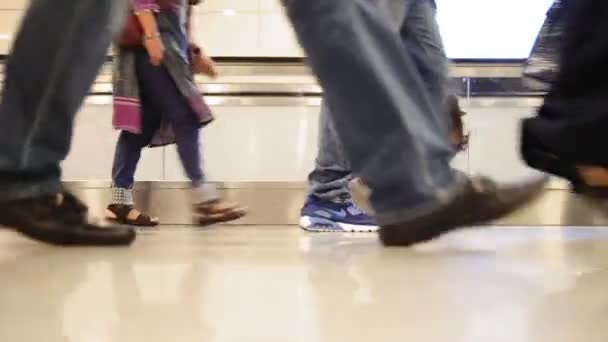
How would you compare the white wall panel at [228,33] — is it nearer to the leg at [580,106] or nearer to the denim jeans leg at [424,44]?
the denim jeans leg at [424,44]

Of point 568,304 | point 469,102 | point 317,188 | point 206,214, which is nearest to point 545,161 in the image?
point 568,304

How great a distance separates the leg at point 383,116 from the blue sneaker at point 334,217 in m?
0.77

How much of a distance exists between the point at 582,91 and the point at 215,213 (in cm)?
129

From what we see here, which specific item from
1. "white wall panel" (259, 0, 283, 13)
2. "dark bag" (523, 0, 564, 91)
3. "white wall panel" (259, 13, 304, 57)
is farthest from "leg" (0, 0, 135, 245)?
"white wall panel" (259, 0, 283, 13)

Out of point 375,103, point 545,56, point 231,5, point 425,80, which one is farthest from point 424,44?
point 231,5

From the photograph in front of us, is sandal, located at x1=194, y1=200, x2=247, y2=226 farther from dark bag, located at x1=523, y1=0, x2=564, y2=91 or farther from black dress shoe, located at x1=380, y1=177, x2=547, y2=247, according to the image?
black dress shoe, located at x1=380, y1=177, x2=547, y2=247

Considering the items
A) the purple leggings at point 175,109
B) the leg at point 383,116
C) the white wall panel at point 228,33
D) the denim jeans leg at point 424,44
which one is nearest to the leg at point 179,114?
the purple leggings at point 175,109

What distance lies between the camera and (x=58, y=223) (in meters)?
1.05

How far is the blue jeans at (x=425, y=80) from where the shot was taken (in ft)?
5.40

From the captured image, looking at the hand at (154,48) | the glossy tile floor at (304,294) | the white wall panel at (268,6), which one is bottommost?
the glossy tile floor at (304,294)

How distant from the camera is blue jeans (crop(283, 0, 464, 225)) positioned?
0.89 meters

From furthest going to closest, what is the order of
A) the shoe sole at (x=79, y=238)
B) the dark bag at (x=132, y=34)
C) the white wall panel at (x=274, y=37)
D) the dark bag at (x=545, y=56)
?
the white wall panel at (x=274, y=37) < the dark bag at (x=132, y=34) < the dark bag at (x=545, y=56) < the shoe sole at (x=79, y=238)

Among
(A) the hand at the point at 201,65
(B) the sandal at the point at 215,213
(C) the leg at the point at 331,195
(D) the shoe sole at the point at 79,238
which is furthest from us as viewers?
(A) the hand at the point at 201,65

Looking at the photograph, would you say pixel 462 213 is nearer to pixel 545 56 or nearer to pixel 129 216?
pixel 545 56
